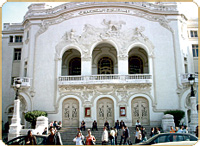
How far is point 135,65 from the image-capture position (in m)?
28.8

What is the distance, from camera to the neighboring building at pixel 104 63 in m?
24.0

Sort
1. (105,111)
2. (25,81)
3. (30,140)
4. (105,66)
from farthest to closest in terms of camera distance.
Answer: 1. (105,66)
2. (25,81)
3. (105,111)
4. (30,140)

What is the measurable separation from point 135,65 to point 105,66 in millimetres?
3858

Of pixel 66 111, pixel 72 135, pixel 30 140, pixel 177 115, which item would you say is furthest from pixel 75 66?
pixel 30 140

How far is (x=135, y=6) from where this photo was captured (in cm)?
2623

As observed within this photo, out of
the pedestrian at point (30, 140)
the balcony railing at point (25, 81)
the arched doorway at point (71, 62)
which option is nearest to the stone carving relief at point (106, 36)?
the arched doorway at point (71, 62)

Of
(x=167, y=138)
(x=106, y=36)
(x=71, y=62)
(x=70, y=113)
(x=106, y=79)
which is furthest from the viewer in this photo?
(x=71, y=62)

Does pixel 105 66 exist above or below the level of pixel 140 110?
above

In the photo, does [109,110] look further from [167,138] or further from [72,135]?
[167,138]

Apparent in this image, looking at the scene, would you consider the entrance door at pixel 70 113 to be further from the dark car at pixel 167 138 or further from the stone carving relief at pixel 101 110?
the dark car at pixel 167 138

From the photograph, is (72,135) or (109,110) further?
(109,110)

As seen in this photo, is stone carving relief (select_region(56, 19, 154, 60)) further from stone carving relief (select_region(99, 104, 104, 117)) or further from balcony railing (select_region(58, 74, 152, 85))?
stone carving relief (select_region(99, 104, 104, 117))

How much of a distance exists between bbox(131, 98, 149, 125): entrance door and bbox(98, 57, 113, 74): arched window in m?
5.77

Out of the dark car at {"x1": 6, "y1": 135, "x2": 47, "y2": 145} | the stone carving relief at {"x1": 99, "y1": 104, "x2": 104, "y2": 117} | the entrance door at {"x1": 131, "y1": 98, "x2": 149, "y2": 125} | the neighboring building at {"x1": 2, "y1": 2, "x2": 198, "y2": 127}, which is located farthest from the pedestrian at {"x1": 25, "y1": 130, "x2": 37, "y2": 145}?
the entrance door at {"x1": 131, "y1": 98, "x2": 149, "y2": 125}
